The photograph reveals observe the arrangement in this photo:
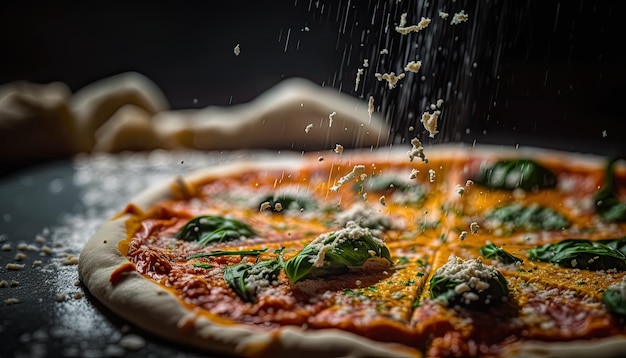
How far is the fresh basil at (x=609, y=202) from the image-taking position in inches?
124

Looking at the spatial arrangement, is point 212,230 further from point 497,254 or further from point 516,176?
point 516,176

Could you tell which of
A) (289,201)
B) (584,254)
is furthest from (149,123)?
(584,254)

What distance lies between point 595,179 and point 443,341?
1.89 meters

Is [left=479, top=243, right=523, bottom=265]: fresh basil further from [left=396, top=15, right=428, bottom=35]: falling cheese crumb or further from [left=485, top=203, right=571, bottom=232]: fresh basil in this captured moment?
[left=396, top=15, right=428, bottom=35]: falling cheese crumb

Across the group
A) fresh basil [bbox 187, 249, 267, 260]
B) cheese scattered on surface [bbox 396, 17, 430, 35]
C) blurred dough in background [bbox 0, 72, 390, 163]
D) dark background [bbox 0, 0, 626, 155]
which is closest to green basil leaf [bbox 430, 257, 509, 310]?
fresh basil [bbox 187, 249, 267, 260]

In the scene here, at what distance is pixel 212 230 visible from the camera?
2791 millimetres

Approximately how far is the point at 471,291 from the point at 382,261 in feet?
1.53

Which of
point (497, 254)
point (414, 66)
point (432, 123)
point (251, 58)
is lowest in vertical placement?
point (497, 254)

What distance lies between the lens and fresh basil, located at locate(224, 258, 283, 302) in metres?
2.21

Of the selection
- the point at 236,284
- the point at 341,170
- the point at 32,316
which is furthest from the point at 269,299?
the point at 341,170

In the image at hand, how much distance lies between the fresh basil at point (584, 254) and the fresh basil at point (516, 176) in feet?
2.74

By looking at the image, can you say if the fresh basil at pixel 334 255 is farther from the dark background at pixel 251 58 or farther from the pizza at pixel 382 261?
the dark background at pixel 251 58

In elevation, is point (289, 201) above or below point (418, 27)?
below

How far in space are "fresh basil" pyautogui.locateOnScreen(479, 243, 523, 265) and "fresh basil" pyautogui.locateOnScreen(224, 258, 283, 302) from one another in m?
0.78
